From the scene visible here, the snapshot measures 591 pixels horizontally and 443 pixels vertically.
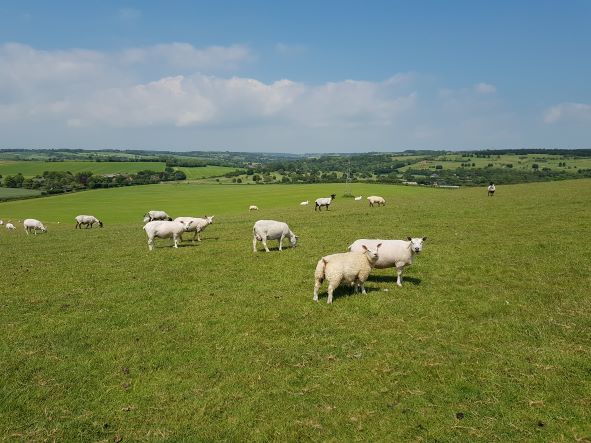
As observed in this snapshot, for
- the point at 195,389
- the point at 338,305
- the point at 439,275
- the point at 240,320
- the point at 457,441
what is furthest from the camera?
the point at 439,275

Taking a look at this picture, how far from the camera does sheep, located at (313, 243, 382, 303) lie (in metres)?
14.5

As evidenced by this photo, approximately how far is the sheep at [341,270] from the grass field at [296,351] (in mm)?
630

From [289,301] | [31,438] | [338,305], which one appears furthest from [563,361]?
[31,438]

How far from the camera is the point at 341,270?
47.6 feet

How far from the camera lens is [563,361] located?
32.2 ft

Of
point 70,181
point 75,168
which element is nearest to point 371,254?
point 70,181

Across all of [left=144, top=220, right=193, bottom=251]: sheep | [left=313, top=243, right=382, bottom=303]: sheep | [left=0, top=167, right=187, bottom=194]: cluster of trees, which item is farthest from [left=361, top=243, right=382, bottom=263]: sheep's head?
[left=0, top=167, right=187, bottom=194]: cluster of trees

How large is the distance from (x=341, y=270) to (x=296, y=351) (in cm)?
419

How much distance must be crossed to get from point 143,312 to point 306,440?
28.3ft

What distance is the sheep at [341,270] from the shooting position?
1446 centimetres

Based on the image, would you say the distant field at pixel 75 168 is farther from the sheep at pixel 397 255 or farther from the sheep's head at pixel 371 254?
the sheep's head at pixel 371 254

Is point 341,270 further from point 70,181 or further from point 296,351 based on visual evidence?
point 70,181

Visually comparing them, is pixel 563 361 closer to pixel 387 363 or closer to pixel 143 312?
pixel 387 363

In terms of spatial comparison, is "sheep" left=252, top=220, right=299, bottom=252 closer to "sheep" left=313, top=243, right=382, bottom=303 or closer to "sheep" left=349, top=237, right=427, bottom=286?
"sheep" left=349, top=237, right=427, bottom=286
